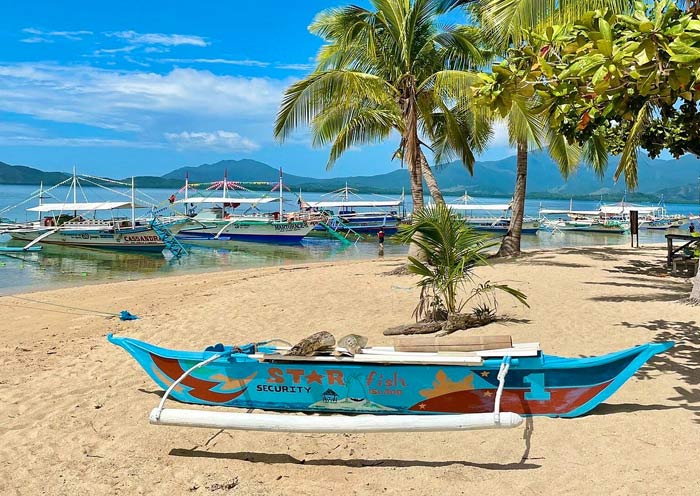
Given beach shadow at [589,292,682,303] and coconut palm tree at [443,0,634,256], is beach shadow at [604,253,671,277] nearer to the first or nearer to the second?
beach shadow at [589,292,682,303]

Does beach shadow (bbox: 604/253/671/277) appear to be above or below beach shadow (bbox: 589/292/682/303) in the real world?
above

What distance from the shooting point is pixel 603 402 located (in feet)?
15.8

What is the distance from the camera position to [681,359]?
586 cm

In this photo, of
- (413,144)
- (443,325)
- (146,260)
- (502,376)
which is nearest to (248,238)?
(146,260)

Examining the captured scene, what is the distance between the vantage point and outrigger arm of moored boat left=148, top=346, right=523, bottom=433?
364cm

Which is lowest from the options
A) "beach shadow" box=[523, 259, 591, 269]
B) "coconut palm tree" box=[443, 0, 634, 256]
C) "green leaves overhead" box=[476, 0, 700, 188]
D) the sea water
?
the sea water

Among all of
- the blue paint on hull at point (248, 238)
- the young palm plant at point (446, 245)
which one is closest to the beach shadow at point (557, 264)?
the young palm plant at point (446, 245)

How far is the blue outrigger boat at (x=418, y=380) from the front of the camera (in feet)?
14.4

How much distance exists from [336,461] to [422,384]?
94cm

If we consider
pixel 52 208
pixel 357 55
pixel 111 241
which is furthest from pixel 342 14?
pixel 52 208

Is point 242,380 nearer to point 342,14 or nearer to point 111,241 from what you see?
point 342,14

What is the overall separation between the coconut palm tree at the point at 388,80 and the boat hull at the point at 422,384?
8.70 meters

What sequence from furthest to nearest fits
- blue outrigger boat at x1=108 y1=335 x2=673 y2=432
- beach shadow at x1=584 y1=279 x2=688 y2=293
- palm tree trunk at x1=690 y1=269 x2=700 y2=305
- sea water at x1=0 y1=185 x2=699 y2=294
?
sea water at x1=0 y1=185 x2=699 y2=294, beach shadow at x1=584 y1=279 x2=688 y2=293, palm tree trunk at x1=690 y1=269 x2=700 y2=305, blue outrigger boat at x1=108 y1=335 x2=673 y2=432

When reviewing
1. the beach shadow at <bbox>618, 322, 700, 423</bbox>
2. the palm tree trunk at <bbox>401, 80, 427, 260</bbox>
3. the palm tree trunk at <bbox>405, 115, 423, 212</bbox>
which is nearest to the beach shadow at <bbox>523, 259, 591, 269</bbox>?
the palm tree trunk at <bbox>401, 80, 427, 260</bbox>
